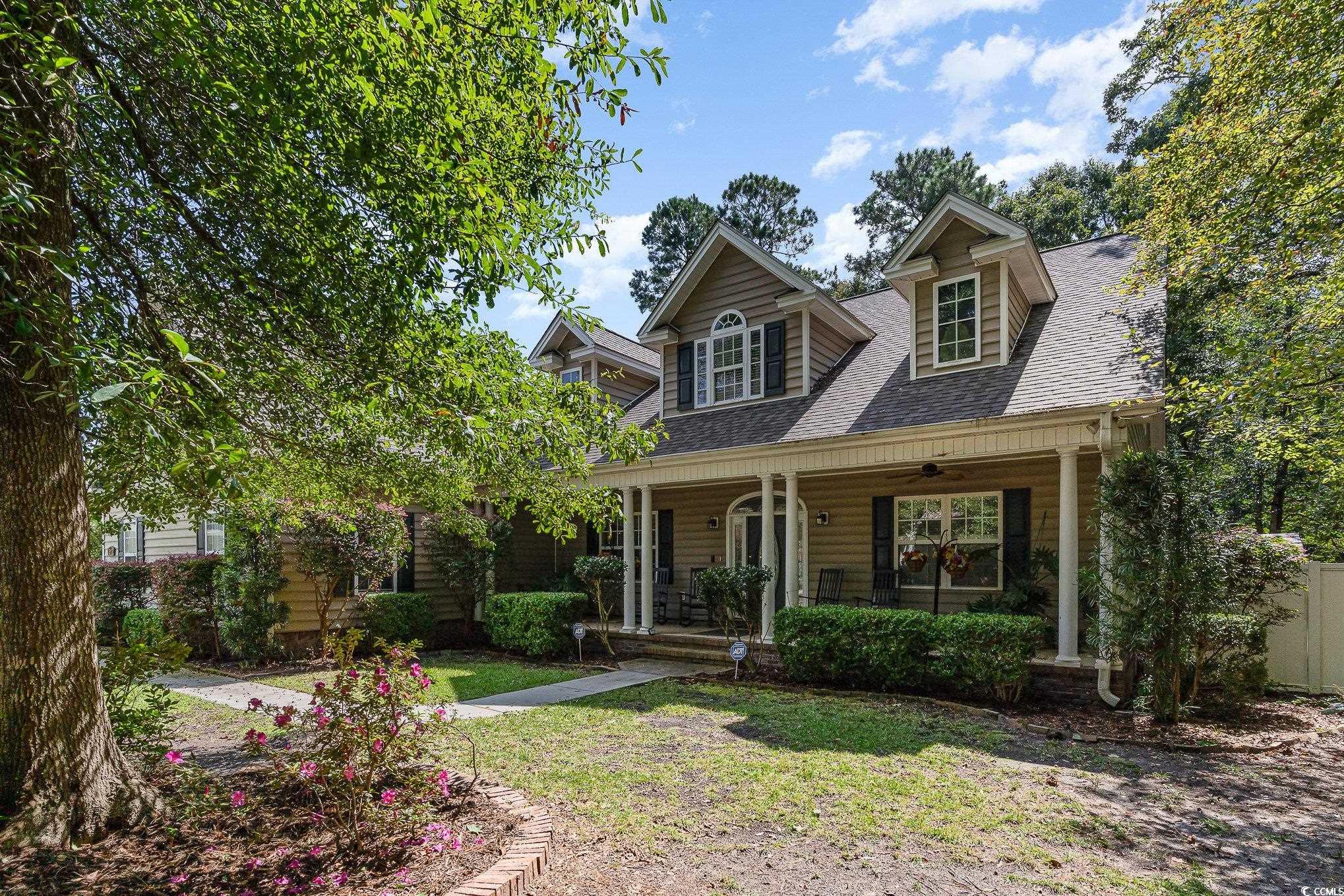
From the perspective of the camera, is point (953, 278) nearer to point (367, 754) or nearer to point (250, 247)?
point (250, 247)

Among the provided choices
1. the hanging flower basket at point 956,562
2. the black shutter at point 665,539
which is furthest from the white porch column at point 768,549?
the black shutter at point 665,539

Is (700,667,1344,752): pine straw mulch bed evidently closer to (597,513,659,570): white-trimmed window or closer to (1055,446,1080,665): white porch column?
(1055,446,1080,665): white porch column

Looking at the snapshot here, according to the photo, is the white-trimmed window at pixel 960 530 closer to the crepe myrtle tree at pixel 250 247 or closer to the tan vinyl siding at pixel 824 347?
the tan vinyl siding at pixel 824 347

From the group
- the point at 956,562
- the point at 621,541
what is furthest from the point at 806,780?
the point at 621,541

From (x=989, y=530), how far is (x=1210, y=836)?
20.7ft

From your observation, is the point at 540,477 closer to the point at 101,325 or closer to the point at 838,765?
the point at 101,325

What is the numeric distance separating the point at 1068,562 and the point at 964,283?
170 inches

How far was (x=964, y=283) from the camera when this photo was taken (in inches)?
391

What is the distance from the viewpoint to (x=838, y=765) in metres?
5.40

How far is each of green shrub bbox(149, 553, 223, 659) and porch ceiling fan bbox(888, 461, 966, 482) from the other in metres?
11.3

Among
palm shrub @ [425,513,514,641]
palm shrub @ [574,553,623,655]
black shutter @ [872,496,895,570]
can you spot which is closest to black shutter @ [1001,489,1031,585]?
black shutter @ [872,496,895,570]

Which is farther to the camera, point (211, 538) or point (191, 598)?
point (211, 538)

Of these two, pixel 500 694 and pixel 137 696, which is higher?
pixel 137 696

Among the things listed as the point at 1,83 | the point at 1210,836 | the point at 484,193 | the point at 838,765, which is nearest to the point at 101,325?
the point at 1,83
